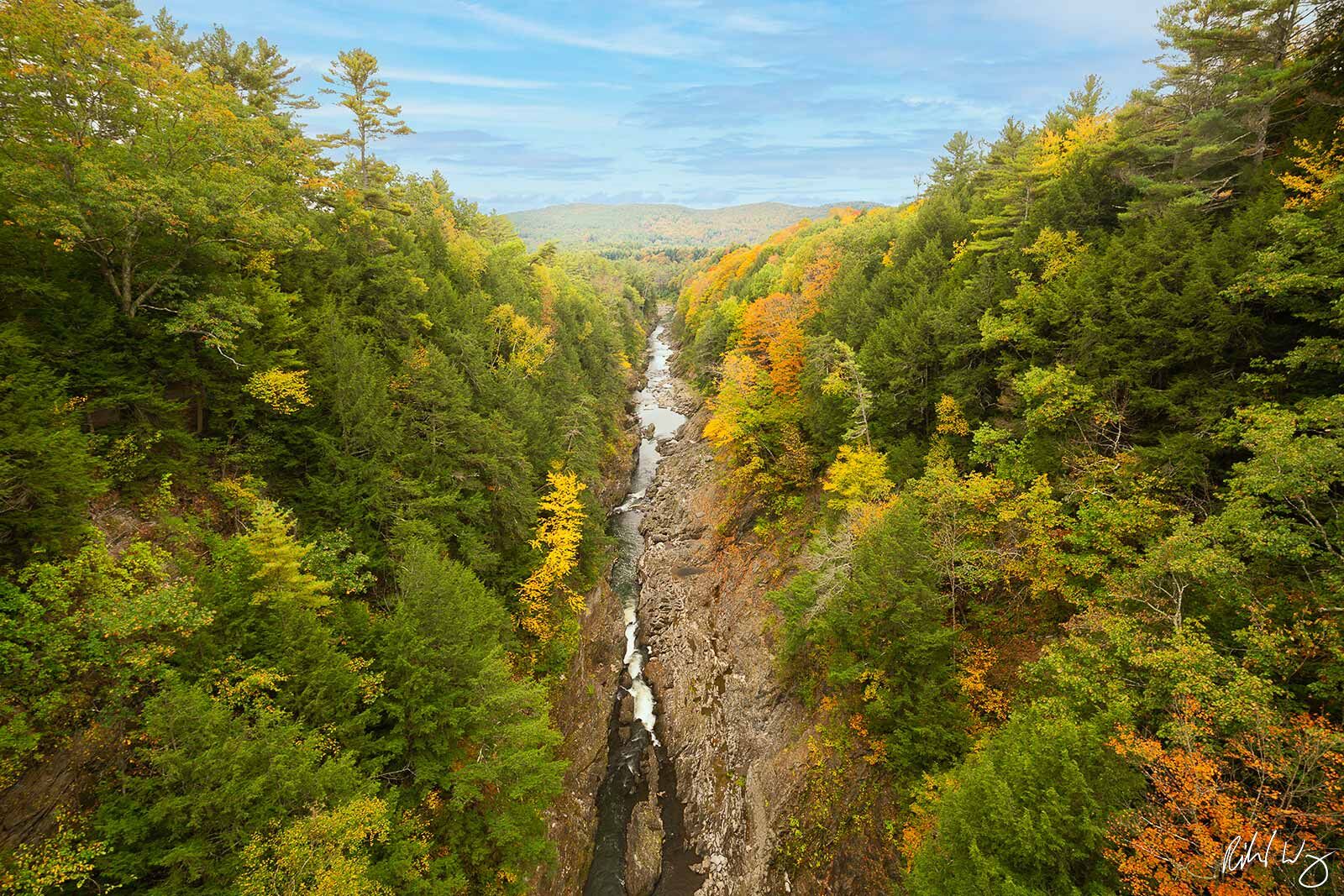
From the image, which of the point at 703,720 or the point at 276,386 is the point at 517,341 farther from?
the point at 703,720

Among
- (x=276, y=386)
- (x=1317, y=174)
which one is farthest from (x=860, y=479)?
(x=276, y=386)

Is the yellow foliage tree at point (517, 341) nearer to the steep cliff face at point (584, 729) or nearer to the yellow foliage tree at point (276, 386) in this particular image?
the steep cliff face at point (584, 729)

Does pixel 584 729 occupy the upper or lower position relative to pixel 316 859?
lower

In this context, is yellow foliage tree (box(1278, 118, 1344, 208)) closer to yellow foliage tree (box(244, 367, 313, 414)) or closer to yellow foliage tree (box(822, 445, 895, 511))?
yellow foliage tree (box(822, 445, 895, 511))

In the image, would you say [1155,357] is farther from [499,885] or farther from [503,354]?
[503,354]

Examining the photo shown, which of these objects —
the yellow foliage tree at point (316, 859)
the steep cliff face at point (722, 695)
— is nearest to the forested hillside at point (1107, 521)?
the steep cliff face at point (722, 695)

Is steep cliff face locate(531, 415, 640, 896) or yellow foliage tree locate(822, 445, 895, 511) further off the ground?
yellow foliage tree locate(822, 445, 895, 511)

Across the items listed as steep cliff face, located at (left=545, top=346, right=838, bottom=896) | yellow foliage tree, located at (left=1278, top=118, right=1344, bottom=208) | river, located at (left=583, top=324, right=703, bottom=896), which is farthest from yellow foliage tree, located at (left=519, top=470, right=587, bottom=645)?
yellow foliage tree, located at (left=1278, top=118, right=1344, bottom=208)
